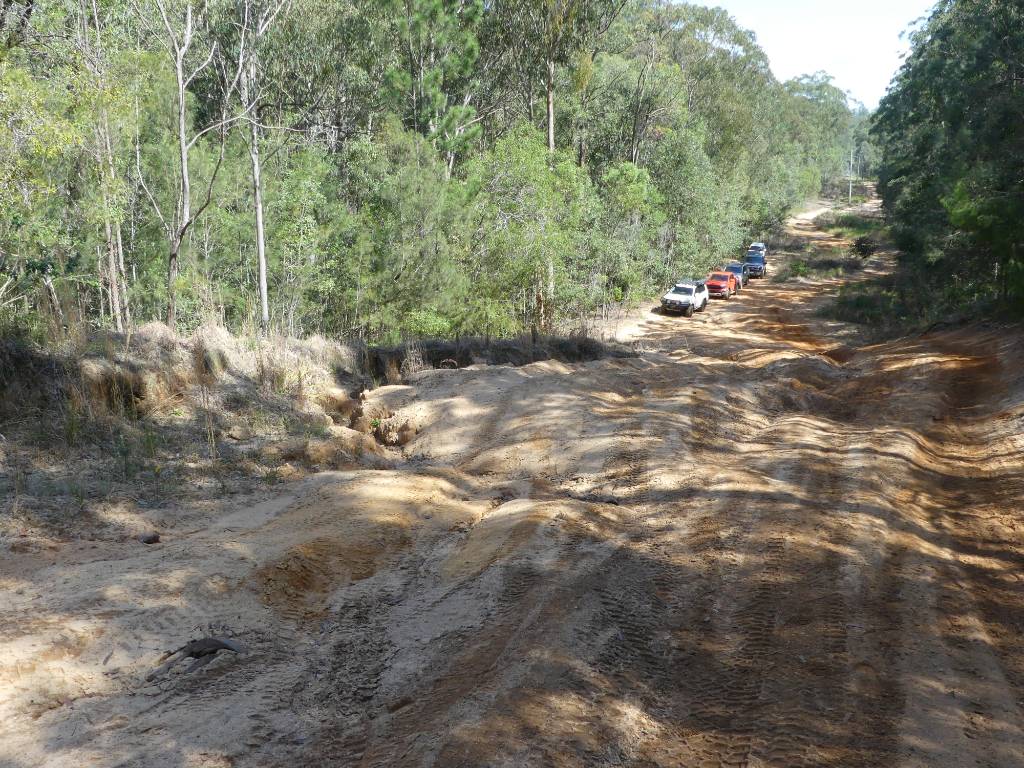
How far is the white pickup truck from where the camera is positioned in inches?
1420

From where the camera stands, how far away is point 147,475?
8.84 m

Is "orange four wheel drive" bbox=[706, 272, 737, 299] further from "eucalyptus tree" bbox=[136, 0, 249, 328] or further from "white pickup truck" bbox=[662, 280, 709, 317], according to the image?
"eucalyptus tree" bbox=[136, 0, 249, 328]

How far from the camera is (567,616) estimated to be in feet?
19.1

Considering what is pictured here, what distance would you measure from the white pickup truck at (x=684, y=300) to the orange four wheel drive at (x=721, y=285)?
577 centimetres

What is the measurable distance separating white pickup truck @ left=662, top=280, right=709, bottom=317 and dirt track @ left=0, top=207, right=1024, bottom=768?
83.1 feet

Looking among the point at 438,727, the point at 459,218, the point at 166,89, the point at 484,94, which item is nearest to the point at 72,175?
the point at 166,89

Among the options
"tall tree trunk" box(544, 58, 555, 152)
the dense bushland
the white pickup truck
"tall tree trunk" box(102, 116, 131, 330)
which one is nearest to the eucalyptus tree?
"tall tree trunk" box(102, 116, 131, 330)

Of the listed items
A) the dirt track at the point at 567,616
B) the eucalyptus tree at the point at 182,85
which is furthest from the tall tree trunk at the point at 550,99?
the dirt track at the point at 567,616

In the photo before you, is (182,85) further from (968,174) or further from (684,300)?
(684,300)

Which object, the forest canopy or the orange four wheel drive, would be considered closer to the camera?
the forest canopy

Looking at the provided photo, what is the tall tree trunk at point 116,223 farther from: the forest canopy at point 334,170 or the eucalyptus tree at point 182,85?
the eucalyptus tree at point 182,85

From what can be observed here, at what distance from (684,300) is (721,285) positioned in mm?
8135

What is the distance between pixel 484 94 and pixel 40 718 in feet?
121

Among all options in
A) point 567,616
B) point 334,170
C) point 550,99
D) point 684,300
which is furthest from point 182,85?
point 684,300
